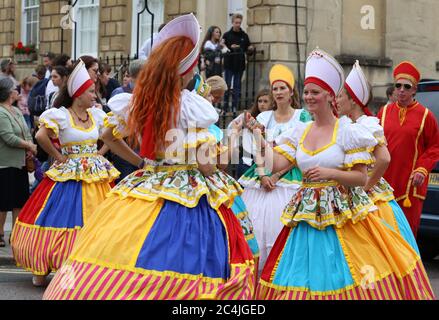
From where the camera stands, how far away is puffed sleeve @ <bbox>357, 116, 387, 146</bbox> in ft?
23.6

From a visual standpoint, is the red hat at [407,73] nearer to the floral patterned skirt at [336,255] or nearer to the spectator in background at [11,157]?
the floral patterned skirt at [336,255]

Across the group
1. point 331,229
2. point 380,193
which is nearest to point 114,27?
point 380,193

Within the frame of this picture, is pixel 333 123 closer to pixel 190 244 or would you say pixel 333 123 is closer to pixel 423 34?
pixel 190 244

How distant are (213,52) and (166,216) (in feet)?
38.5

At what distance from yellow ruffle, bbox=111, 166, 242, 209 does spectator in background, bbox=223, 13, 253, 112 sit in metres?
11.4

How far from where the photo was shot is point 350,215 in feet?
20.4

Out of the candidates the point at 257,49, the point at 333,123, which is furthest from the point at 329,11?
the point at 333,123

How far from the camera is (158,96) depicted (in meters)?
5.88

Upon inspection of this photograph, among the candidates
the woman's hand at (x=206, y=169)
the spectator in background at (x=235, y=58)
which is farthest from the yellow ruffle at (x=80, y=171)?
the spectator in background at (x=235, y=58)

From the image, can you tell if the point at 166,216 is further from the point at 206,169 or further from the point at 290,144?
the point at 290,144

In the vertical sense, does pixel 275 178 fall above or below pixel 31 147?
below
